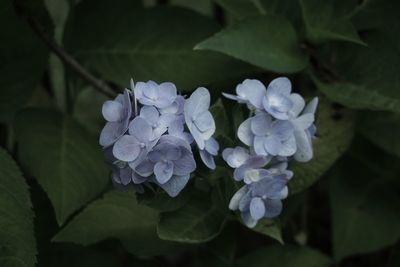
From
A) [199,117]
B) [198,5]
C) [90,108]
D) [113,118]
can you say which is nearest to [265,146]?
[199,117]

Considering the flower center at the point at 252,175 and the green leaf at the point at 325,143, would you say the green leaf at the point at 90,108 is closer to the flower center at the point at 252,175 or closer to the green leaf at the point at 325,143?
the green leaf at the point at 325,143

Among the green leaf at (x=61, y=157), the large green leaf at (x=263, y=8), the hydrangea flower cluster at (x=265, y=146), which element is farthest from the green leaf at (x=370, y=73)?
the green leaf at (x=61, y=157)

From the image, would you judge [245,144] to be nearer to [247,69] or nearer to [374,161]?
[247,69]

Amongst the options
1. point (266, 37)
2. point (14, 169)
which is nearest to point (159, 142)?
point (14, 169)

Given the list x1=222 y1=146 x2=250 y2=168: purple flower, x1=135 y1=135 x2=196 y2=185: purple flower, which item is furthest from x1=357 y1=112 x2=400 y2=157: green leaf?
x1=135 y1=135 x2=196 y2=185: purple flower

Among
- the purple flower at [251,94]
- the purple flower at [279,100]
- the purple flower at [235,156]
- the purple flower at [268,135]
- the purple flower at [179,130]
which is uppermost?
the purple flower at [179,130]

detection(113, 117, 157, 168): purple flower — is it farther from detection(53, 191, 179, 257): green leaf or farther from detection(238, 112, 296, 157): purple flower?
detection(53, 191, 179, 257): green leaf
